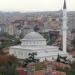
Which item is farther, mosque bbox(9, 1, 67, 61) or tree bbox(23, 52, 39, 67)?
mosque bbox(9, 1, 67, 61)

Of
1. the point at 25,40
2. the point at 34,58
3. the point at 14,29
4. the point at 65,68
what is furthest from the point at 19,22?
the point at 65,68

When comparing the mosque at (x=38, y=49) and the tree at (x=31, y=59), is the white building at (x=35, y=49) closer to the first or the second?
the mosque at (x=38, y=49)

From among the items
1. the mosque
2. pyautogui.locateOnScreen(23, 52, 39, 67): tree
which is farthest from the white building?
pyautogui.locateOnScreen(23, 52, 39, 67): tree

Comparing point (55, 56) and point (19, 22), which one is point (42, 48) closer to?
point (55, 56)

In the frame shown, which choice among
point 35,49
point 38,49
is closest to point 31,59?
point 35,49

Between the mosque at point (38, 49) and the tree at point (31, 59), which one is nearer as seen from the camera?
the tree at point (31, 59)

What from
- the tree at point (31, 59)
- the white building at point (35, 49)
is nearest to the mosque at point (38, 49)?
the white building at point (35, 49)

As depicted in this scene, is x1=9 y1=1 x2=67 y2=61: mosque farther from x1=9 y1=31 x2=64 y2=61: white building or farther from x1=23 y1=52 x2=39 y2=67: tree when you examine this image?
x1=23 y1=52 x2=39 y2=67: tree

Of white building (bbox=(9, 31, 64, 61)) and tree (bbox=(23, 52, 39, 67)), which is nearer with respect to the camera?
tree (bbox=(23, 52, 39, 67))

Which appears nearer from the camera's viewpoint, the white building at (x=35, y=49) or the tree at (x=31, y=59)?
the tree at (x=31, y=59)
